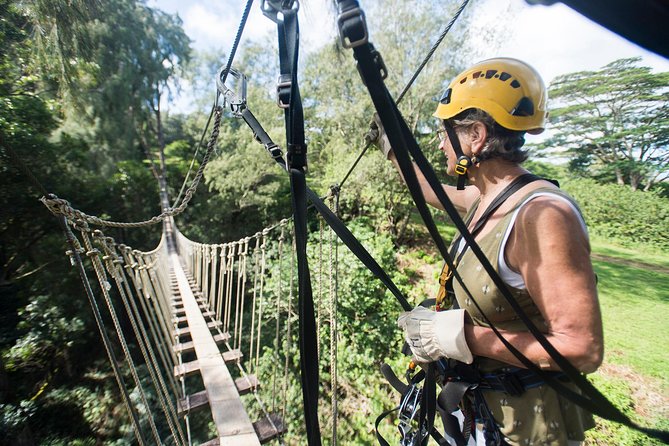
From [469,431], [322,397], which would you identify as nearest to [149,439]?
[322,397]

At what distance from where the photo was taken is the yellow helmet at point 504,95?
0.65m

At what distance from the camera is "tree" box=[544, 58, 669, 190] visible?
4.92 meters

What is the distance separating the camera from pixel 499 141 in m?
0.67

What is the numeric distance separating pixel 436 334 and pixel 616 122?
8.27m

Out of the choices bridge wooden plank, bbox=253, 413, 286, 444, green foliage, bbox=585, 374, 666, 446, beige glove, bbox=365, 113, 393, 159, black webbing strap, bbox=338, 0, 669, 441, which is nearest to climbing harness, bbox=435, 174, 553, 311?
black webbing strap, bbox=338, 0, 669, 441

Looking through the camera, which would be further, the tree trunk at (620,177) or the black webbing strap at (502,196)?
the tree trunk at (620,177)

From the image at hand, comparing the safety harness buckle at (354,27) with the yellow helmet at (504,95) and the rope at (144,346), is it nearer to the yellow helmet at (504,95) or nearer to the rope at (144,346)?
the yellow helmet at (504,95)

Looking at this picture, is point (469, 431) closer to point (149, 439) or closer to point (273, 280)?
point (273, 280)

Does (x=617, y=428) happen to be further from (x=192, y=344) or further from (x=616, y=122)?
(x=616, y=122)

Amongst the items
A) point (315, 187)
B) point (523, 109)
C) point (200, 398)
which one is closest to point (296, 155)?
point (523, 109)

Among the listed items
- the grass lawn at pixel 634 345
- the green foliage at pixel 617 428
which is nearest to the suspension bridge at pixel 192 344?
the green foliage at pixel 617 428

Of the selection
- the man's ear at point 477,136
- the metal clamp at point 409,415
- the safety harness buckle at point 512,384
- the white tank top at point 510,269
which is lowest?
the metal clamp at point 409,415

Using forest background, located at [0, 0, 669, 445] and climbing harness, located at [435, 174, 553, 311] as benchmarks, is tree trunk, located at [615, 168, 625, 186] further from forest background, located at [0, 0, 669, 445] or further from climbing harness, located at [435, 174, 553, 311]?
climbing harness, located at [435, 174, 553, 311]

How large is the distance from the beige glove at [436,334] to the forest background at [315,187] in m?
0.78
